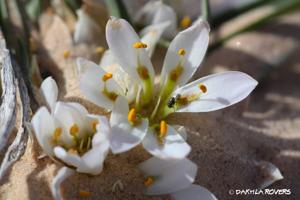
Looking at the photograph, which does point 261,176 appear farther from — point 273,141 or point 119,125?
point 119,125

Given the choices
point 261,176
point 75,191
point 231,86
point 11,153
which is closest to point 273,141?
point 261,176

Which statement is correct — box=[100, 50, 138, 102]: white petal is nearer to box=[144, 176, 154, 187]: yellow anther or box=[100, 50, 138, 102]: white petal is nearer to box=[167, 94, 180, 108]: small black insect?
box=[167, 94, 180, 108]: small black insect

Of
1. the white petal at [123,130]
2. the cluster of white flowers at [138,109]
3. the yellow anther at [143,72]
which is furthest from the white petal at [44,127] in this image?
the yellow anther at [143,72]

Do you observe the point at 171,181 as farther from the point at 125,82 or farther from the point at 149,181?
the point at 125,82

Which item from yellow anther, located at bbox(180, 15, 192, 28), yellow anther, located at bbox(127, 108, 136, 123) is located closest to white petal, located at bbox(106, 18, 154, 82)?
yellow anther, located at bbox(127, 108, 136, 123)

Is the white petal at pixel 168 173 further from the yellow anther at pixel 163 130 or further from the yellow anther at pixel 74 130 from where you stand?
the yellow anther at pixel 74 130

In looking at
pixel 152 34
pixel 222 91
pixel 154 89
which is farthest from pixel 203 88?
pixel 152 34
